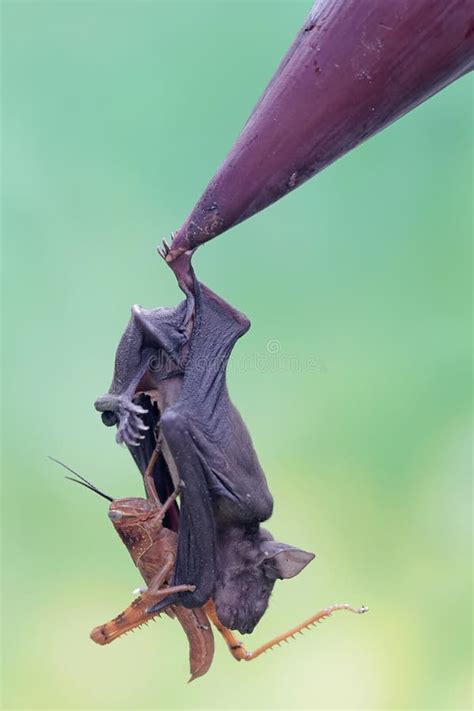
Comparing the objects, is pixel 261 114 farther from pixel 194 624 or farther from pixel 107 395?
pixel 194 624

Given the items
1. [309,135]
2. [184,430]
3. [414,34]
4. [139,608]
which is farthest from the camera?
[139,608]

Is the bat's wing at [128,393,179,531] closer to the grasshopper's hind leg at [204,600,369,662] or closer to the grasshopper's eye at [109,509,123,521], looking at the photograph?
the grasshopper's eye at [109,509,123,521]

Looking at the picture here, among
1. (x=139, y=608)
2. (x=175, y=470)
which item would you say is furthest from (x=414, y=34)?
(x=139, y=608)

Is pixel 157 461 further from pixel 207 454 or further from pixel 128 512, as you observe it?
pixel 207 454

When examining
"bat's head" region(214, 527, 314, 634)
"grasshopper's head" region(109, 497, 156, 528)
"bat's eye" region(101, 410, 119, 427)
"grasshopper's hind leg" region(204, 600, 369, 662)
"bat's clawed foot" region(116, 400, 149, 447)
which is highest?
"bat's eye" region(101, 410, 119, 427)

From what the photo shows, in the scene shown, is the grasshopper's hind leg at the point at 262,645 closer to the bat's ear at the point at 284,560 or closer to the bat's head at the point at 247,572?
the bat's head at the point at 247,572

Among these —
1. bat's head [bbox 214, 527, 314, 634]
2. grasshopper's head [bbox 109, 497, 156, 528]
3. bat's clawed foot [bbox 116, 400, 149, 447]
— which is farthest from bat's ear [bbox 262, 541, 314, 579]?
bat's clawed foot [bbox 116, 400, 149, 447]

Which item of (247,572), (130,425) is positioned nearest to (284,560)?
(247,572)
